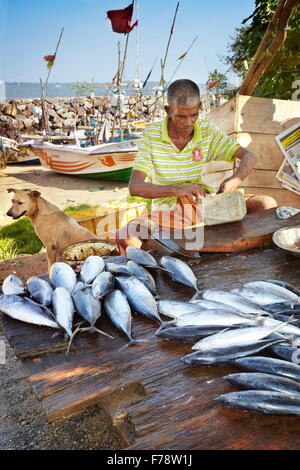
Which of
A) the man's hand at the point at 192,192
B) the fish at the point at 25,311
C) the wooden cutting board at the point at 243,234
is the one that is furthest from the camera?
the man's hand at the point at 192,192

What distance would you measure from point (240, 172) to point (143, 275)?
1.94 m

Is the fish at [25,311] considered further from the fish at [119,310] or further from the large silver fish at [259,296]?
the large silver fish at [259,296]

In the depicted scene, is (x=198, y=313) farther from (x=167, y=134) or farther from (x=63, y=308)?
(x=167, y=134)

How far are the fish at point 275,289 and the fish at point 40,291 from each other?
3.93 feet

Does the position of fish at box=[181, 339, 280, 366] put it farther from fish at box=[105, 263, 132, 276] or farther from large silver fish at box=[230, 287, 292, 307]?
fish at box=[105, 263, 132, 276]

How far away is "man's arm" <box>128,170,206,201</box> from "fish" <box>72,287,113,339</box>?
1.39 meters

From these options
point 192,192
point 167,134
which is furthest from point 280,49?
point 192,192

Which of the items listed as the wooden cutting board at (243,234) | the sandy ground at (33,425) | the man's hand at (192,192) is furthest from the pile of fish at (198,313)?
the sandy ground at (33,425)

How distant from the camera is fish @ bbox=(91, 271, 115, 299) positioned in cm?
205

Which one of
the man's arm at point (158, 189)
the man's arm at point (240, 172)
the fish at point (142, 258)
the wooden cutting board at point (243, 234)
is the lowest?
the fish at point (142, 258)

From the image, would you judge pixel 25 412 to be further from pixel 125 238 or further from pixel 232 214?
pixel 232 214

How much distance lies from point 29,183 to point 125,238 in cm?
1427

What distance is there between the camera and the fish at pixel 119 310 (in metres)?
1.80

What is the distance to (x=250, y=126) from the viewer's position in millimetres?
6160
